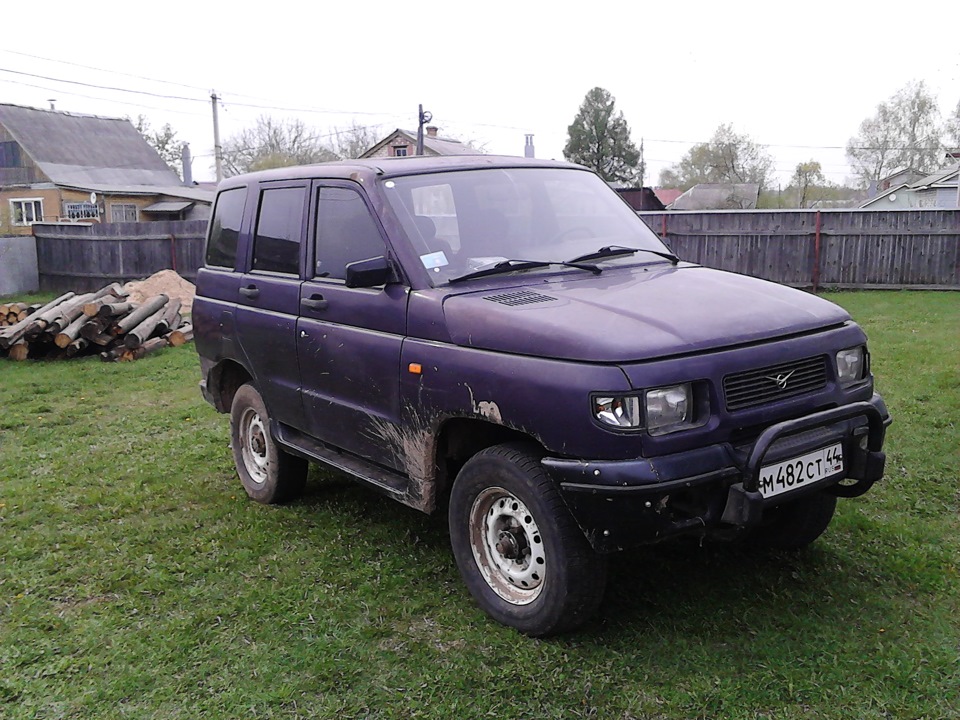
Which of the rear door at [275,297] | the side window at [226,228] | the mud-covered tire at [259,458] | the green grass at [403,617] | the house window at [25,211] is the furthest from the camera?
the house window at [25,211]

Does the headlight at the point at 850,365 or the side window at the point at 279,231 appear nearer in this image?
the headlight at the point at 850,365

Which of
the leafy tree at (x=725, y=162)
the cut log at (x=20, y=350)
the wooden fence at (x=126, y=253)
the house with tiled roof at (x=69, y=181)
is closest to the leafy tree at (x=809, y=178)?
the leafy tree at (x=725, y=162)

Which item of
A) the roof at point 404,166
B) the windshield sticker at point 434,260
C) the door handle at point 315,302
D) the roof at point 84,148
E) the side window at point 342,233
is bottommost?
the door handle at point 315,302

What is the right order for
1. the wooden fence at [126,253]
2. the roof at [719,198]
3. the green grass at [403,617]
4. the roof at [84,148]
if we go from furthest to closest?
1. the roof at [719,198]
2. the roof at [84,148]
3. the wooden fence at [126,253]
4. the green grass at [403,617]

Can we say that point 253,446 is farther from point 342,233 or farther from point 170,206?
point 170,206

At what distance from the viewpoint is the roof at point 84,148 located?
138 feet

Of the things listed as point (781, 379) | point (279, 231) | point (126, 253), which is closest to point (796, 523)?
point (781, 379)

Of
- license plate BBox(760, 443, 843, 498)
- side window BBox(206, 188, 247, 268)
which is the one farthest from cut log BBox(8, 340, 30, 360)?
license plate BBox(760, 443, 843, 498)

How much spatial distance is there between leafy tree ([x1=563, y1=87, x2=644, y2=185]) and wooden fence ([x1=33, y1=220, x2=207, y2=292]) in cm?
3893

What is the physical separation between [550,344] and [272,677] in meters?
1.83

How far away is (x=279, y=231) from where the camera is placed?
5.32m

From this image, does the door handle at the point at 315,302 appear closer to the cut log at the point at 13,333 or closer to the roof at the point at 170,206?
the cut log at the point at 13,333

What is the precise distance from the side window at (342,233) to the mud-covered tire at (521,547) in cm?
134

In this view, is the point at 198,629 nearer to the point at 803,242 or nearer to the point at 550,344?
the point at 550,344
